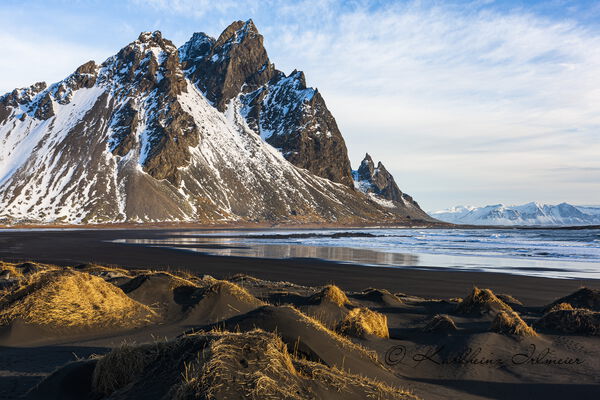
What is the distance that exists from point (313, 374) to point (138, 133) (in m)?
186

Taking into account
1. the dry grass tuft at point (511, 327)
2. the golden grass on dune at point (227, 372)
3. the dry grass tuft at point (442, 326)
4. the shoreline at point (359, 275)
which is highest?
the golden grass on dune at point (227, 372)

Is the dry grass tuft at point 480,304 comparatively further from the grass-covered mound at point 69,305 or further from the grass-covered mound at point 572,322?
the grass-covered mound at point 69,305

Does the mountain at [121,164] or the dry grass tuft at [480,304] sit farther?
the mountain at [121,164]

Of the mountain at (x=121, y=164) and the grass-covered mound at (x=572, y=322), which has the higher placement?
the mountain at (x=121, y=164)

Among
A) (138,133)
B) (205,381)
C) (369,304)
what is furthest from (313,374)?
(138,133)

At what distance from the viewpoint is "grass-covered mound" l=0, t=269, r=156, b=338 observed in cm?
1305

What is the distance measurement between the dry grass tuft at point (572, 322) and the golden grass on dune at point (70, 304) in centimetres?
1217

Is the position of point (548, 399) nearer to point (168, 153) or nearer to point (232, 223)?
point (232, 223)

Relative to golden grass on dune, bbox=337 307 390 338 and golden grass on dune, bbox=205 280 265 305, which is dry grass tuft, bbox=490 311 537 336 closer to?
golden grass on dune, bbox=337 307 390 338

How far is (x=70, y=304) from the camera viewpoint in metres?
14.0

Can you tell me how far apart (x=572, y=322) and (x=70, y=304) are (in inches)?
580

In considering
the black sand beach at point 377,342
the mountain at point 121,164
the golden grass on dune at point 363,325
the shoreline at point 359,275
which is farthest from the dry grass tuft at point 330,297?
the mountain at point 121,164

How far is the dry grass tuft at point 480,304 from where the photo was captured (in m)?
16.9

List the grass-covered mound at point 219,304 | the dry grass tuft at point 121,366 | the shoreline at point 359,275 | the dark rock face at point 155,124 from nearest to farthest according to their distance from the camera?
the dry grass tuft at point 121,366 < the grass-covered mound at point 219,304 < the shoreline at point 359,275 < the dark rock face at point 155,124
